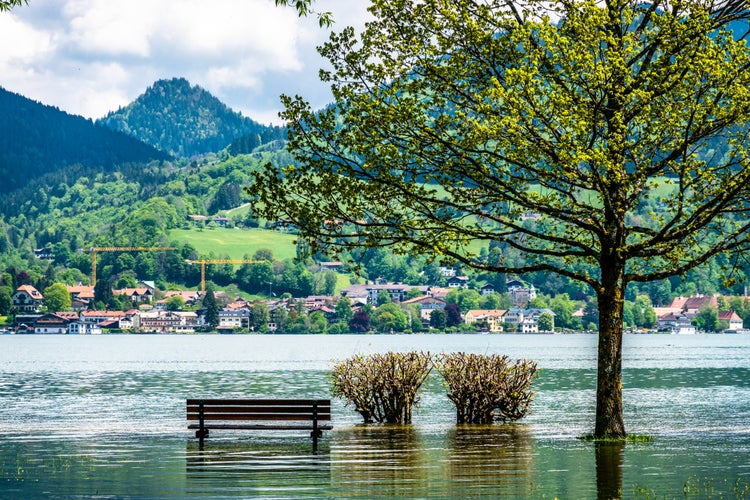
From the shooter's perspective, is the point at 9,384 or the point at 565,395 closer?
the point at 565,395

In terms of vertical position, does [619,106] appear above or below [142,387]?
above

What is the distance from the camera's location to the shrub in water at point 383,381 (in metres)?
31.6

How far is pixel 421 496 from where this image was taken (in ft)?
64.1

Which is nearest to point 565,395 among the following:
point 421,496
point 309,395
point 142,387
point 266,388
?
point 309,395

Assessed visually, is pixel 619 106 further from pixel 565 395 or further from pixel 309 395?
pixel 309 395

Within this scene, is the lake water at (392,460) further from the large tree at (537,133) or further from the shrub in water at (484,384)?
the large tree at (537,133)

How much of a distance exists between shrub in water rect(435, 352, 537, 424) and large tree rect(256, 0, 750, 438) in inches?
181

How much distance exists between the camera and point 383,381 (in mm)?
32156

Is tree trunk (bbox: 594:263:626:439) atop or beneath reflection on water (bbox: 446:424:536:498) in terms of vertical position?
atop

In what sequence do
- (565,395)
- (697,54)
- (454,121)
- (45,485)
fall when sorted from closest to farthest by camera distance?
(45,485)
(697,54)
(454,121)
(565,395)

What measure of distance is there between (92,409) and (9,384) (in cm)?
3048

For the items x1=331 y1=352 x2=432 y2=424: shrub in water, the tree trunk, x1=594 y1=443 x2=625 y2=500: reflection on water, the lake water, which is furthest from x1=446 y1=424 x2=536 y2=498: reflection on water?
the tree trunk

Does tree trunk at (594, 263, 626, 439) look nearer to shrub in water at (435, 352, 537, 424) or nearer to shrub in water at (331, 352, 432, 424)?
shrub in water at (435, 352, 537, 424)

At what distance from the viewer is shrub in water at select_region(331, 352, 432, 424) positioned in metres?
31.6
